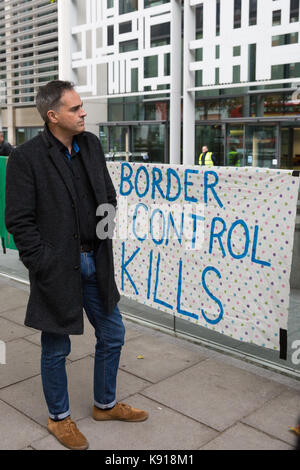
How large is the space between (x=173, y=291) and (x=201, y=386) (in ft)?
3.35

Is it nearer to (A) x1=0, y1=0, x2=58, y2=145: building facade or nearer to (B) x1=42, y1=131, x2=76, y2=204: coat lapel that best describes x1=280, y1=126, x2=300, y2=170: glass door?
(A) x1=0, y1=0, x2=58, y2=145: building facade

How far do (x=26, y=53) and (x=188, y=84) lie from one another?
15.2 meters

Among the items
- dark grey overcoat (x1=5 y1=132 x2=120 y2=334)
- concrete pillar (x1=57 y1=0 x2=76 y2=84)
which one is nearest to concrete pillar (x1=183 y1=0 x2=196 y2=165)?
concrete pillar (x1=57 y1=0 x2=76 y2=84)

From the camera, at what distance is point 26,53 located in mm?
19938

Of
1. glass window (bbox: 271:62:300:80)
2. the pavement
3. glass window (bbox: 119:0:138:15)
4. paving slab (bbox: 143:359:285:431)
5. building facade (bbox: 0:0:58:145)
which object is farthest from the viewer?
glass window (bbox: 271:62:300:80)

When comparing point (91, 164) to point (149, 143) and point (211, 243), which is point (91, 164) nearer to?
point (211, 243)

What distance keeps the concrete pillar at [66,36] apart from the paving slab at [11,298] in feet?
10.8

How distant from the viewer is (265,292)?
3852 millimetres

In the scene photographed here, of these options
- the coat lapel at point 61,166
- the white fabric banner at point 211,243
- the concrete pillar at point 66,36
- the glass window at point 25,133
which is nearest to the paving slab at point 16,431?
the coat lapel at point 61,166

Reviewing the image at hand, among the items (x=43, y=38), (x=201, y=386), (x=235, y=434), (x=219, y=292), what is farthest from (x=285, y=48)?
(x=43, y=38)

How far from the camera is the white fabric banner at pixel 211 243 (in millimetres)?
3758

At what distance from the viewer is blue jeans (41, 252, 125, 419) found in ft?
9.78

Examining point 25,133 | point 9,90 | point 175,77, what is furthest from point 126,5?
point 25,133

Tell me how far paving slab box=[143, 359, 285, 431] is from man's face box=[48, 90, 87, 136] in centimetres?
186
